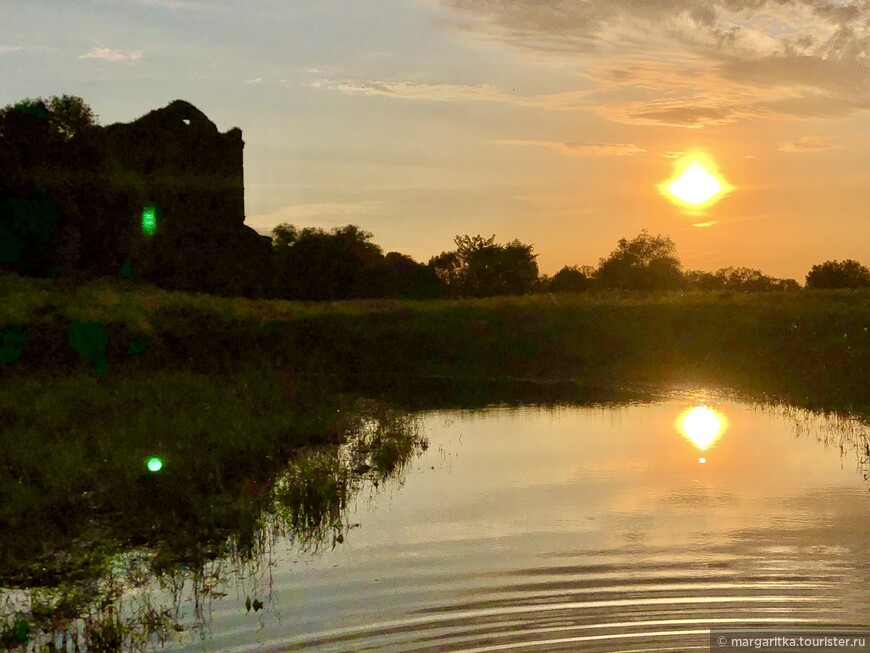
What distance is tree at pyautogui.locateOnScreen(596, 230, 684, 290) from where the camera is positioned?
338 feet

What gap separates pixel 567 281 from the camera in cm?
9119

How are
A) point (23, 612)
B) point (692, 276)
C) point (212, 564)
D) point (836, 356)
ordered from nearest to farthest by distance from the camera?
point (23, 612) < point (212, 564) < point (836, 356) < point (692, 276)

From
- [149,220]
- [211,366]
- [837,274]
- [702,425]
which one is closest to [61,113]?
[149,220]

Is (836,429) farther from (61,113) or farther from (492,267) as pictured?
(492,267)

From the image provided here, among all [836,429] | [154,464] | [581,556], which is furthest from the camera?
[836,429]

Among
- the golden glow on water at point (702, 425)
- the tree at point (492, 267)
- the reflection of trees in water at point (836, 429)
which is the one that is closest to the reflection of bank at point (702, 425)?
the golden glow on water at point (702, 425)

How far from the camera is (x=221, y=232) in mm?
56281

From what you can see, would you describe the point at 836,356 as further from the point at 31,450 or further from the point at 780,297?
the point at 31,450

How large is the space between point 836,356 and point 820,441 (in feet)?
38.5

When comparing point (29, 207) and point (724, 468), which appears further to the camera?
point (29, 207)

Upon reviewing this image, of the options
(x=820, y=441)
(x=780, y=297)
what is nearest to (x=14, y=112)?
(x=780, y=297)

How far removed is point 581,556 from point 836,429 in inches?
422

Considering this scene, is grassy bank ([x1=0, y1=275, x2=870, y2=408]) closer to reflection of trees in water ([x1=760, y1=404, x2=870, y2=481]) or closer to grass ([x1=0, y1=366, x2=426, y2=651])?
reflection of trees in water ([x1=760, y1=404, x2=870, y2=481])

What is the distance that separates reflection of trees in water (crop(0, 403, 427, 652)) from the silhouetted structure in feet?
118
